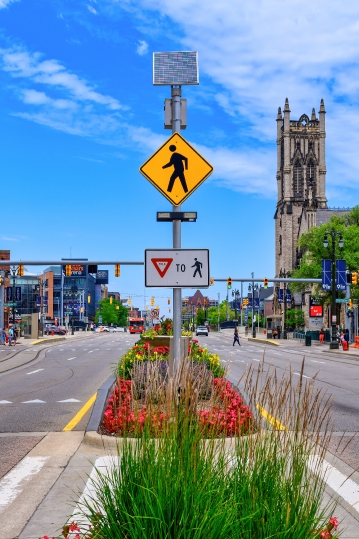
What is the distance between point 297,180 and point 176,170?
139378 mm

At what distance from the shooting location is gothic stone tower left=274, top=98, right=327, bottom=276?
5625 inches

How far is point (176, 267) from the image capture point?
9047 millimetres

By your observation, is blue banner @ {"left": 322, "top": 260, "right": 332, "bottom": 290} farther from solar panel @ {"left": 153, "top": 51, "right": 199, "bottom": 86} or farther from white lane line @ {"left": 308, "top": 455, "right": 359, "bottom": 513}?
white lane line @ {"left": 308, "top": 455, "right": 359, "bottom": 513}

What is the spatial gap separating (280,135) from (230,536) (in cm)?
15516

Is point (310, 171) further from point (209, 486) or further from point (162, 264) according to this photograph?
point (209, 486)

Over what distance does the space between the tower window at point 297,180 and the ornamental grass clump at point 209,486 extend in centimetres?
14245

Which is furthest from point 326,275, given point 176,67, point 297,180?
point 297,180

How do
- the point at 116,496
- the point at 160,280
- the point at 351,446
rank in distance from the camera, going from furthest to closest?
the point at 351,446 → the point at 160,280 → the point at 116,496

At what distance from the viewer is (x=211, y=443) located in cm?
432

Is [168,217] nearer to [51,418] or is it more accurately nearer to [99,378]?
[51,418]

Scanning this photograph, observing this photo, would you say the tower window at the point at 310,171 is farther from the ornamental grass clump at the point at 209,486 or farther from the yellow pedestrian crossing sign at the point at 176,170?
the ornamental grass clump at the point at 209,486

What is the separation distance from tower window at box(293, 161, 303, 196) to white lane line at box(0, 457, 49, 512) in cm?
13884

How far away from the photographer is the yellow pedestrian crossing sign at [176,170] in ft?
30.0

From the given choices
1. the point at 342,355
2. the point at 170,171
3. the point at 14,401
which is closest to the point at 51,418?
the point at 14,401
